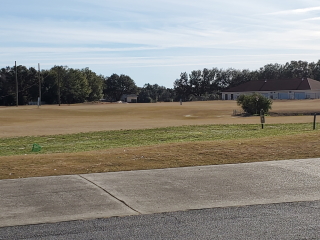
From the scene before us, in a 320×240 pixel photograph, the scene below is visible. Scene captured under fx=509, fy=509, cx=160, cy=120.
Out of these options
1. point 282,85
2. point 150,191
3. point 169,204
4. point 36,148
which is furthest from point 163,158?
point 282,85

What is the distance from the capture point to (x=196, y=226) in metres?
6.58

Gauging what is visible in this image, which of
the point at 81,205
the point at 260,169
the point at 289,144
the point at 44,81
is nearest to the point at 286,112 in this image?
the point at 289,144

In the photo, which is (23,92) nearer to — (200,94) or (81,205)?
(200,94)

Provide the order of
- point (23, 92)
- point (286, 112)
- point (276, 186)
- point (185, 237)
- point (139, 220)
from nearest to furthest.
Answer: point (185, 237) < point (139, 220) < point (276, 186) < point (286, 112) < point (23, 92)

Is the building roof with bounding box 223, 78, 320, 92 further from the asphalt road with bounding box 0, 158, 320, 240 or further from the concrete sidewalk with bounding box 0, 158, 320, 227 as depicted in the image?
the asphalt road with bounding box 0, 158, 320, 240

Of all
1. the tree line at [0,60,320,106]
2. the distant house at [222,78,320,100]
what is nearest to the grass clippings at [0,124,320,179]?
the tree line at [0,60,320,106]

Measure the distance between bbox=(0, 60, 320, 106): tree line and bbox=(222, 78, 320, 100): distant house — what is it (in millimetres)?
11413

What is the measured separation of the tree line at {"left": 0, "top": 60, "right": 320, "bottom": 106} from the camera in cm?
10444

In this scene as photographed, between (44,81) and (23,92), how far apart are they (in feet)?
15.9

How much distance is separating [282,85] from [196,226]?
109m

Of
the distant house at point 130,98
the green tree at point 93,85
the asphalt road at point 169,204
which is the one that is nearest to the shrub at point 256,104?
the asphalt road at point 169,204

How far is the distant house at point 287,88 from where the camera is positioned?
107062 mm

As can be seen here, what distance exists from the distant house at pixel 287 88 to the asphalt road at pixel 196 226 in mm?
103233

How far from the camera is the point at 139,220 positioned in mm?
6891
